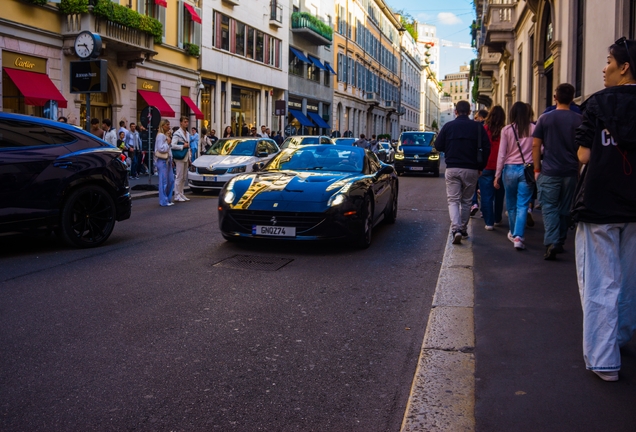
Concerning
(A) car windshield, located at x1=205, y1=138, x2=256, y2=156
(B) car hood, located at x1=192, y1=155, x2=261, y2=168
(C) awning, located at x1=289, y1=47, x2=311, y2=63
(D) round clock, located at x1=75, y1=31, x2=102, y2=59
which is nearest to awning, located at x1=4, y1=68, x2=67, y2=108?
(D) round clock, located at x1=75, y1=31, x2=102, y2=59

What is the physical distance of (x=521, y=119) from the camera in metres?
8.87

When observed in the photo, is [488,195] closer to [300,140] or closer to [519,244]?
[519,244]

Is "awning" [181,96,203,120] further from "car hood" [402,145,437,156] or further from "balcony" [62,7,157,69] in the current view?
"car hood" [402,145,437,156]

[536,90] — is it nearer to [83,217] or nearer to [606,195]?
[83,217]

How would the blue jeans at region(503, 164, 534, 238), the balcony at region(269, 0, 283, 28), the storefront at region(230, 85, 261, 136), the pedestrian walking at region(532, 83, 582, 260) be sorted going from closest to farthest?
1. the pedestrian walking at region(532, 83, 582, 260)
2. the blue jeans at region(503, 164, 534, 238)
3. the storefront at region(230, 85, 261, 136)
4. the balcony at region(269, 0, 283, 28)

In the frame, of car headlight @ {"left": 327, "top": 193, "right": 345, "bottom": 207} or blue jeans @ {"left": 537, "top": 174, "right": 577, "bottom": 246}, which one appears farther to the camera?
car headlight @ {"left": 327, "top": 193, "right": 345, "bottom": 207}

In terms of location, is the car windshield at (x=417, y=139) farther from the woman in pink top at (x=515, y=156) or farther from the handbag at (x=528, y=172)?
the handbag at (x=528, y=172)

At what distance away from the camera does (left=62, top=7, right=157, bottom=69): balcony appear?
22.2m

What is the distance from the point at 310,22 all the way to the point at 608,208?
42196 millimetres

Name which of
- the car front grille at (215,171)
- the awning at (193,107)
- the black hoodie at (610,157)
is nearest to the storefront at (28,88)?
the car front grille at (215,171)

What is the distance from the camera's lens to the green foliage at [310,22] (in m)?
43.2

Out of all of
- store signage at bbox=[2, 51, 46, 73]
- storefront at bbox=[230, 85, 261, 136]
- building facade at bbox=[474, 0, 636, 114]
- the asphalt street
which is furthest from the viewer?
storefront at bbox=[230, 85, 261, 136]

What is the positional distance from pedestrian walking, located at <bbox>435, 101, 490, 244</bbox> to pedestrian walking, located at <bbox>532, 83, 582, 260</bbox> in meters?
1.24

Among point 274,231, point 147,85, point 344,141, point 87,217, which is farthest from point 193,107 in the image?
point 274,231
